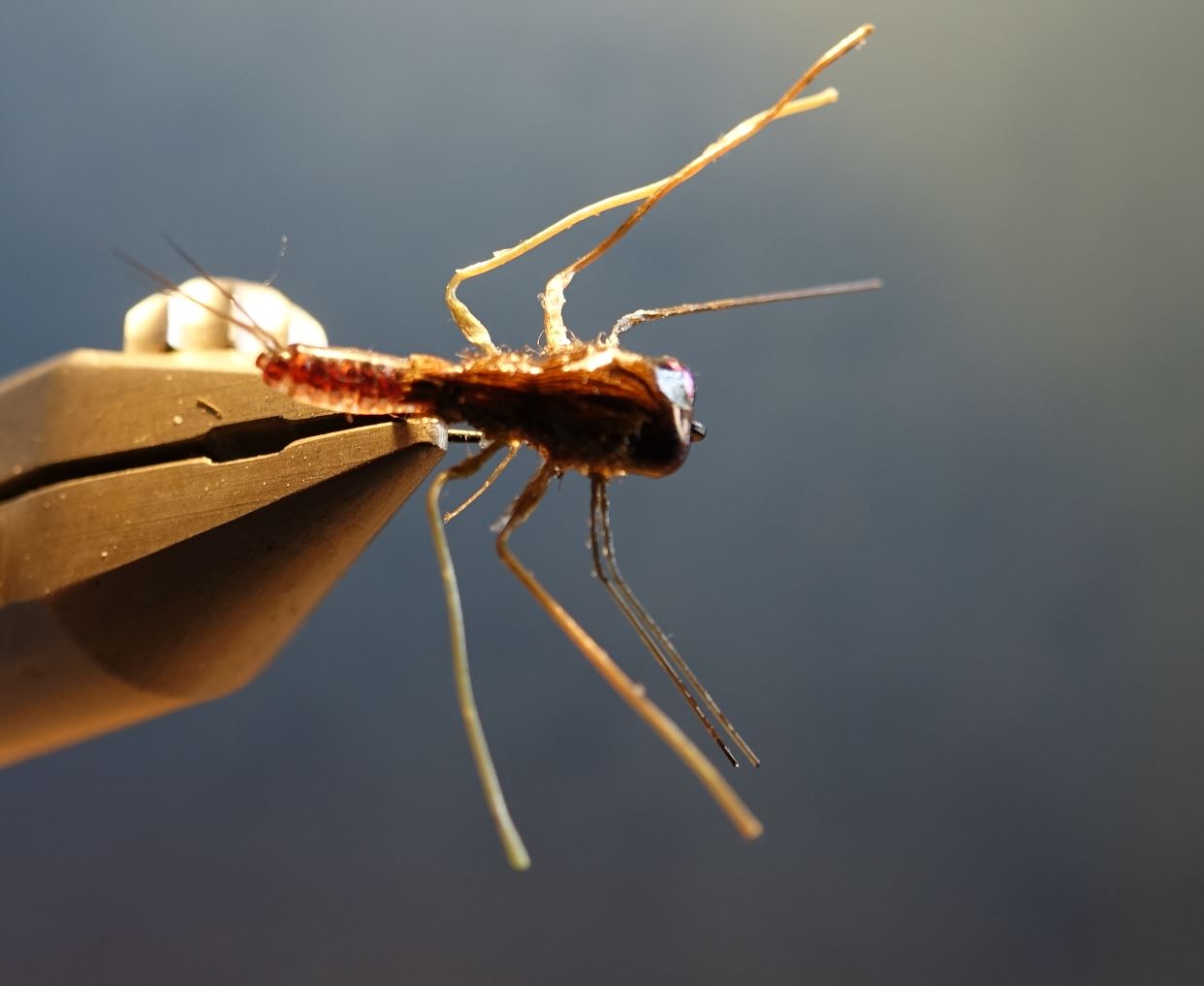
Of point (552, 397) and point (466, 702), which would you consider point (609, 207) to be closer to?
point (552, 397)

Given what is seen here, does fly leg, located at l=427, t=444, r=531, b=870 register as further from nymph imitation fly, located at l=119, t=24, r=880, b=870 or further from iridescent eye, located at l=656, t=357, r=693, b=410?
iridescent eye, located at l=656, t=357, r=693, b=410

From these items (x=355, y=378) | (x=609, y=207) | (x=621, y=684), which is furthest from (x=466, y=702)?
(x=609, y=207)

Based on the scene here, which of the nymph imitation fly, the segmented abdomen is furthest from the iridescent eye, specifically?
the segmented abdomen

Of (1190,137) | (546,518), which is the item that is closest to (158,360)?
(546,518)

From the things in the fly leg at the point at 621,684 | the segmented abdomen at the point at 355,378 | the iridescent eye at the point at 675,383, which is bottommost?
the fly leg at the point at 621,684

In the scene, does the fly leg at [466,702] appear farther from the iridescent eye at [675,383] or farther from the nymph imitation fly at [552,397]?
the iridescent eye at [675,383]

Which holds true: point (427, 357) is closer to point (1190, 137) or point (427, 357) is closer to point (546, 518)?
point (546, 518)

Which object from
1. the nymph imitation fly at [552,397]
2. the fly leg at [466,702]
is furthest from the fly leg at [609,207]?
the fly leg at [466,702]

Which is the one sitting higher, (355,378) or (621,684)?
(355,378)
